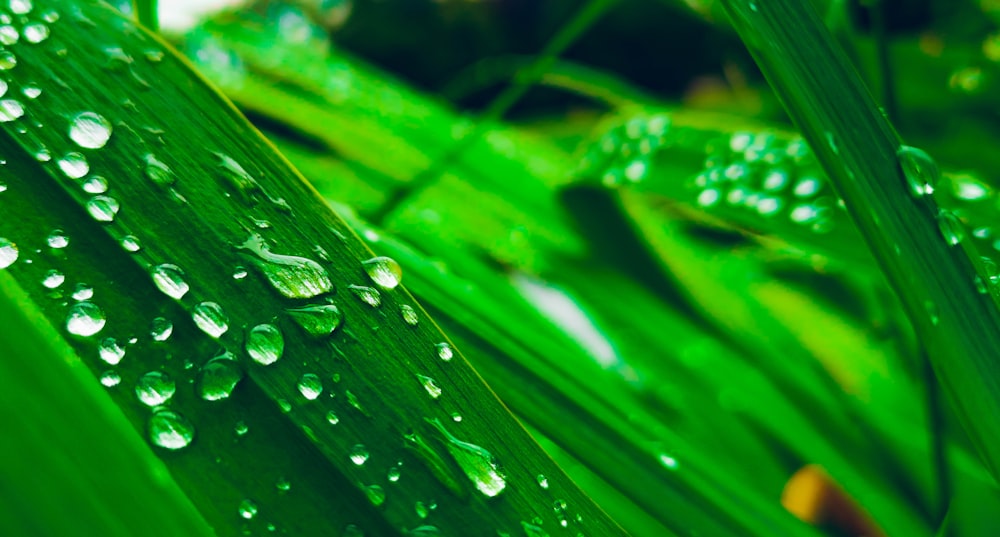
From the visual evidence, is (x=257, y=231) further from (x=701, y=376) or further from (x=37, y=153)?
(x=701, y=376)

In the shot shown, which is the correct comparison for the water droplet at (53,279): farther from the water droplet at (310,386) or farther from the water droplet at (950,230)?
the water droplet at (950,230)

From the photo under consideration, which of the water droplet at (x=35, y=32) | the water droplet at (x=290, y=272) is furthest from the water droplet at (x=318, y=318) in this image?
the water droplet at (x=35, y=32)

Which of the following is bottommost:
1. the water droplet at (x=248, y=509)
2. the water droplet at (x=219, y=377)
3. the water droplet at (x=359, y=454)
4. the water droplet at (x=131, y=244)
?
the water droplet at (x=248, y=509)

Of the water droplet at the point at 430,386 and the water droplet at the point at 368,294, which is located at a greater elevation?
the water droplet at the point at 368,294

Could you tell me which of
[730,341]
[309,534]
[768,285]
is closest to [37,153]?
[309,534]

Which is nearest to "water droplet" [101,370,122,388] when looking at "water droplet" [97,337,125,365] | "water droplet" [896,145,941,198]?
"water droplet" [97,337,125,365]

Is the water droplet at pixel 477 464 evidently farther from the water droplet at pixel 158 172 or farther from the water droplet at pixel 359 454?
the water droplet at pixel 158 172
